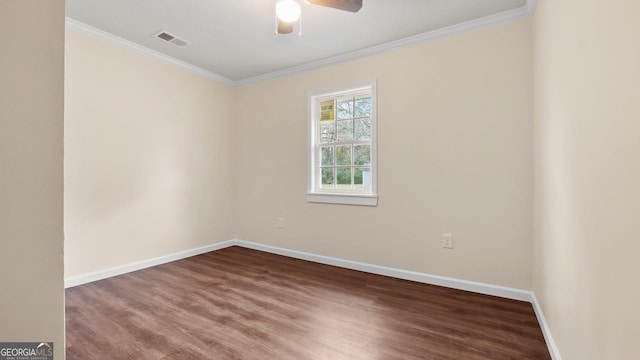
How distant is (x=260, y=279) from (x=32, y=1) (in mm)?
2755

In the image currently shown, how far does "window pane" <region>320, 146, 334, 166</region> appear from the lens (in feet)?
12.0

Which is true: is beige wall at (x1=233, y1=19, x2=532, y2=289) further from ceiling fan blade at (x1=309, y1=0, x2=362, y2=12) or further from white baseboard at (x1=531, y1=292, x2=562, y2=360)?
ceiling fan blade at (x1=309, y1=0, x2=362, y2=12)

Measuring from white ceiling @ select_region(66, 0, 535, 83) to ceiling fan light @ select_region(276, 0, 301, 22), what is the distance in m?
0.40

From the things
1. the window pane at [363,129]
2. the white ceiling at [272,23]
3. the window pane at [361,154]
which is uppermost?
the white ceiling at [272,23]

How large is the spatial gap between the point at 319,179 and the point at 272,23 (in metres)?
1.85

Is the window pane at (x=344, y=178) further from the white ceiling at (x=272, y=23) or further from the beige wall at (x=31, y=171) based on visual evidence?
the beige wall at (x=31, y=171)

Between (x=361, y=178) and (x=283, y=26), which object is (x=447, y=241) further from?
(x=283, y=26)

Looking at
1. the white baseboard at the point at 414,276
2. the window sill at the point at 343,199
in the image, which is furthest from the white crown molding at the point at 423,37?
the white baseboard at the point at 414,276

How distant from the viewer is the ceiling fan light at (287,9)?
201 cm

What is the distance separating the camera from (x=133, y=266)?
3.20 m

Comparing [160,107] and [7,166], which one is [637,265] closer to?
[7,166]

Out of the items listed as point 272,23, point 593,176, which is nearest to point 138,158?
point 272,23

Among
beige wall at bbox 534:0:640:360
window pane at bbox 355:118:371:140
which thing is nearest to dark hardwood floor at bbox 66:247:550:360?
beige wall at bbox 534:0:640:360

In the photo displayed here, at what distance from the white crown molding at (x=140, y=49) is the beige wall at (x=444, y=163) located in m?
1.22
